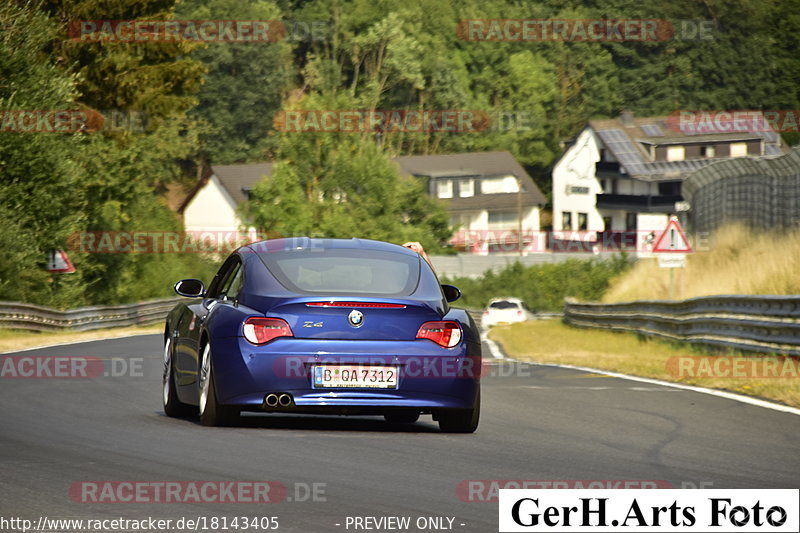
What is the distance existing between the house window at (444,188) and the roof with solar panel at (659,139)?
12.8 m

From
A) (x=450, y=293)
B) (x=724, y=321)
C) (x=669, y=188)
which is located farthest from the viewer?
(x=669, y=188)

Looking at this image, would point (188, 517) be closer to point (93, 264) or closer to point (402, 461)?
point (402, 461)

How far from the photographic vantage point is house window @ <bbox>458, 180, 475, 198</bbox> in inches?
4628

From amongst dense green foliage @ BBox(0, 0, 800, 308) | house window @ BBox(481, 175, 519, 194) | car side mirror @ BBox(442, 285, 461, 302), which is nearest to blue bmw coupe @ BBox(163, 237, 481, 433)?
car side mirror @ BBox(442, 285, 461, 302)

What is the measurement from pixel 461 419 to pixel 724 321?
12468 mm

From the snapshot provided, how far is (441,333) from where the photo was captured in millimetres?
10734

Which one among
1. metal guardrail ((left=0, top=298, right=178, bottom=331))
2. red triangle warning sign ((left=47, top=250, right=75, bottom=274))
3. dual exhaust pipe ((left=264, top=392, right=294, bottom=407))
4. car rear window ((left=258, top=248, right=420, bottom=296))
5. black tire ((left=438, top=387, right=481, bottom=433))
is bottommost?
black tire ((left=438, top=387, right=481, bottom=433))

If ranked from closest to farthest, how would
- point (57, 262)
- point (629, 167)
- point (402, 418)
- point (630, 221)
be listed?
point (402, 418) < point (57, 262) < point (629, 167) < point (630, 221)

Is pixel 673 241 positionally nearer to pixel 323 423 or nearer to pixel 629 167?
pixel 323 423

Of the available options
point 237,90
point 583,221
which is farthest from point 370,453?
point 237,90

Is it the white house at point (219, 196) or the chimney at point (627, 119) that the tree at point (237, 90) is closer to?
the white house at point (219, 196)

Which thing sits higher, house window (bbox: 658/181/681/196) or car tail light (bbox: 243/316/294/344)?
house window (bbox: 658/181/681/196)

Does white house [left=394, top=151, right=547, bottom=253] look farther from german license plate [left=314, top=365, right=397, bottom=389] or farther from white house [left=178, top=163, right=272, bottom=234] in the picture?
german license plate [left=314, top=365, right=397, bottom=389]

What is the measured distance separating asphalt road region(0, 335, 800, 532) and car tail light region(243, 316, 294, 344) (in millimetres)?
695
